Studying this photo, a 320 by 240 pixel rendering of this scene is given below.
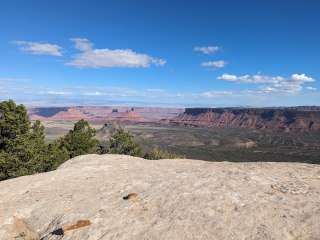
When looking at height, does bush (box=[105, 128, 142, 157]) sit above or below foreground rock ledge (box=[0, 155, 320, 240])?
below

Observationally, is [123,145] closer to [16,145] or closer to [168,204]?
[16,145]

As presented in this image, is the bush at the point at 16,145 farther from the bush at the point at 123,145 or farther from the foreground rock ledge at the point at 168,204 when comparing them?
the bush at the point at 123,145

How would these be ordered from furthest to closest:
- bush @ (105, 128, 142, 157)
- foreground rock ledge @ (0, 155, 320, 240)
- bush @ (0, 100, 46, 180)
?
bush @ (105, 128, 142, 157), bush @ (0, 100, 46, 180), foreground rock ledge @ (0, 155, 320, 240)

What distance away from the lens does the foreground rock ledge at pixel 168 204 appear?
1537 cm

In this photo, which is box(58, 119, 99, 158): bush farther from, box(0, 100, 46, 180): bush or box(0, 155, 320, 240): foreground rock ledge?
box(0, 155, 320, 240): foreground rock ledge

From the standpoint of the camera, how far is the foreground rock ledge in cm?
1537

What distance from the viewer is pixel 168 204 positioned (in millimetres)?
18516

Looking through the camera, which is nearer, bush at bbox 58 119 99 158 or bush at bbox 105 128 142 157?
bush at bbox 58 119 99 158

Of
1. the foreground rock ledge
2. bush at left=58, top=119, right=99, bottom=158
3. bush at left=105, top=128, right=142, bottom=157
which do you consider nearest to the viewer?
the foreground rock ledge

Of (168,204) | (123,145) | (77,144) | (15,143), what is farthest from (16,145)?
(168,204)

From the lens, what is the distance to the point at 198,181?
73.3 ft

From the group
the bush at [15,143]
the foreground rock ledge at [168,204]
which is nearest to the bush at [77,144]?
the bush at [15,143]

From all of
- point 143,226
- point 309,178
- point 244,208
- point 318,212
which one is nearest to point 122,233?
point 143,226

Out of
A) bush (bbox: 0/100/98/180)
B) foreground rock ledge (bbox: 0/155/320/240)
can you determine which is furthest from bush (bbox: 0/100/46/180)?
foreground rock ledge (bbox: 0/155/320/240)
